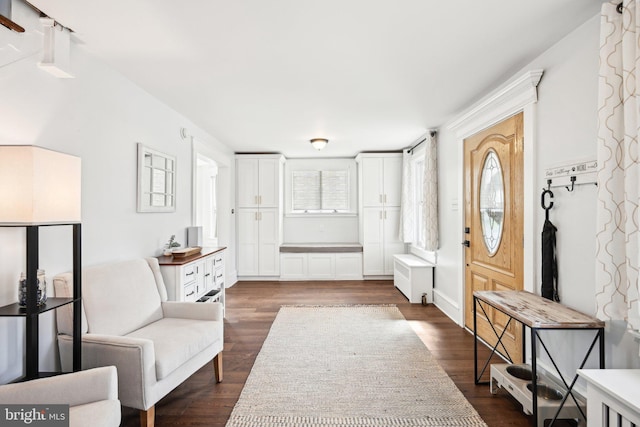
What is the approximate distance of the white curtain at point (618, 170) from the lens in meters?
1.50

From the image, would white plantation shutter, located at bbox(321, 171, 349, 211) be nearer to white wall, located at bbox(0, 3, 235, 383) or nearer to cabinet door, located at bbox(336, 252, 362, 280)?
cabinet door, located at bbox(336, 252, 362, 280)

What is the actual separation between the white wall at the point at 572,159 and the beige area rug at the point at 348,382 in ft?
2.99

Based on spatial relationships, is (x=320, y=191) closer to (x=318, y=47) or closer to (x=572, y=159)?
(x=318, y=47)

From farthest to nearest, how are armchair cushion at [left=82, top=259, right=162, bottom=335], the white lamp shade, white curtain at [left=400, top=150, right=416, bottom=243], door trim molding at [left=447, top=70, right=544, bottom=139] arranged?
1. white curtain at [left=400, top=150, right=416, bottom=243]
2. door trim molding at [left=447, top=70, right=544, bottom=139]
3. armchair cushion at [left=82, top=259, right=162, bottom=335]
4. the white lamp shade

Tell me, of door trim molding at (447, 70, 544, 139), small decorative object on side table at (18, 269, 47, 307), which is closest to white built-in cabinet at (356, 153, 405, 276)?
door trim molding at (447, 70, 544, 139)

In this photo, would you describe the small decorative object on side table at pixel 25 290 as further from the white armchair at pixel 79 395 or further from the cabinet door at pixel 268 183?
the cabinet door at pixel 268 183

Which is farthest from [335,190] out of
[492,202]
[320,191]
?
[492,202]

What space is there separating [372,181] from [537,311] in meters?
4.33

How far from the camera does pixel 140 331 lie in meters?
2.27

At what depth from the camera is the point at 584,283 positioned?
2.00 meters

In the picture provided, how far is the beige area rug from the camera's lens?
81.2 inches

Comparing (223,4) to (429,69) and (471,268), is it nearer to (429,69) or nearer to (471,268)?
(429,69)

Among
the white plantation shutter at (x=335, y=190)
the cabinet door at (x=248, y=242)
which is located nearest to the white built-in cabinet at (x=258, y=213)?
the cabinet door at (x=248, y=242)

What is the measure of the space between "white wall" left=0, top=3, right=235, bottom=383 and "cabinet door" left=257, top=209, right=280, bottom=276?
262 centimetres
